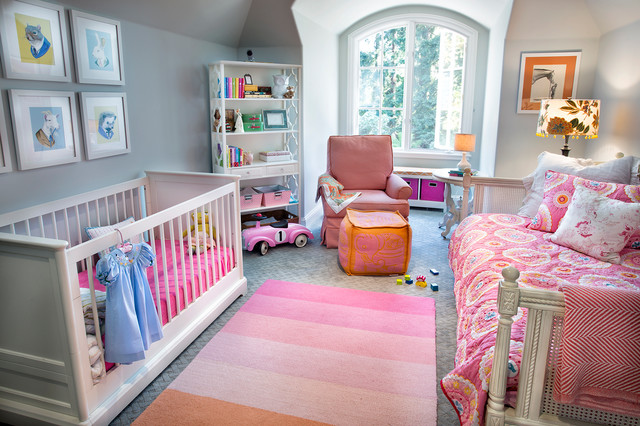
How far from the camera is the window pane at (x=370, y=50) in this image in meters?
5.62

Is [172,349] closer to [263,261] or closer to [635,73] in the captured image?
[263,261]

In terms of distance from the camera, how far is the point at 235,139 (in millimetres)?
4383

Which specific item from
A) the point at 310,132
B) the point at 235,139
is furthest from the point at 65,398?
the point at 310,132

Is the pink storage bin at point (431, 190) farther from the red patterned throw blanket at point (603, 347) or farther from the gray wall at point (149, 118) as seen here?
the red patterned throw blanket at point (603, 347)

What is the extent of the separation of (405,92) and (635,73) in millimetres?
2837

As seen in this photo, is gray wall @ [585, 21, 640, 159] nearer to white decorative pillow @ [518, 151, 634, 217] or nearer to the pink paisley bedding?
white decorative pillow @ [518, 151, 634, 217]

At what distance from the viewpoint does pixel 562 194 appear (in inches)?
107

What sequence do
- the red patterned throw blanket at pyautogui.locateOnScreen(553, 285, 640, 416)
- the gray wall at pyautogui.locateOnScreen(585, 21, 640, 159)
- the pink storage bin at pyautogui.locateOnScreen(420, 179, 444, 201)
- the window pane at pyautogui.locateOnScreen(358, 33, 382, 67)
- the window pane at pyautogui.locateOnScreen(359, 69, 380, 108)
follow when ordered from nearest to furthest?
the red patterned throw blanket at pyautogui.locateOnScreen(553, 285, 640, 416) < the gray wall at pyautogui.locateOnScreen(585, 21, 640, 159) < the pink storage bin at pyautogui.locateOnScreen(420, 179, 444, 201) < the window pane at pyautogui.locateOnScreen(358, 33, 382, 67) < the window pane at pyautogui.locateOnScreen(359, 69, 380, 108)

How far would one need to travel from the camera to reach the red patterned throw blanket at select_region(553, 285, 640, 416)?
Answer: 51.9 inches

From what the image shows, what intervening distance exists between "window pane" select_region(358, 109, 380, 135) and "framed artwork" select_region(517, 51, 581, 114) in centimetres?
211

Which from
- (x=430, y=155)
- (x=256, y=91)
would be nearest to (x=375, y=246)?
(x=256, y=91)

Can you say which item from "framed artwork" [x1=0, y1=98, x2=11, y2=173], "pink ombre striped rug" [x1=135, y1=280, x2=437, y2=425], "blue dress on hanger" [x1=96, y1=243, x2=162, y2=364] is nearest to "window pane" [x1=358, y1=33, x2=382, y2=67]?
"pink ombre striped rug" [x1=135, y1=280, x2=437, y2=425]

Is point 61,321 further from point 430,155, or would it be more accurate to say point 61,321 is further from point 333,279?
point 430,155

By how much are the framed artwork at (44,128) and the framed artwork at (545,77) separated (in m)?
3.55
